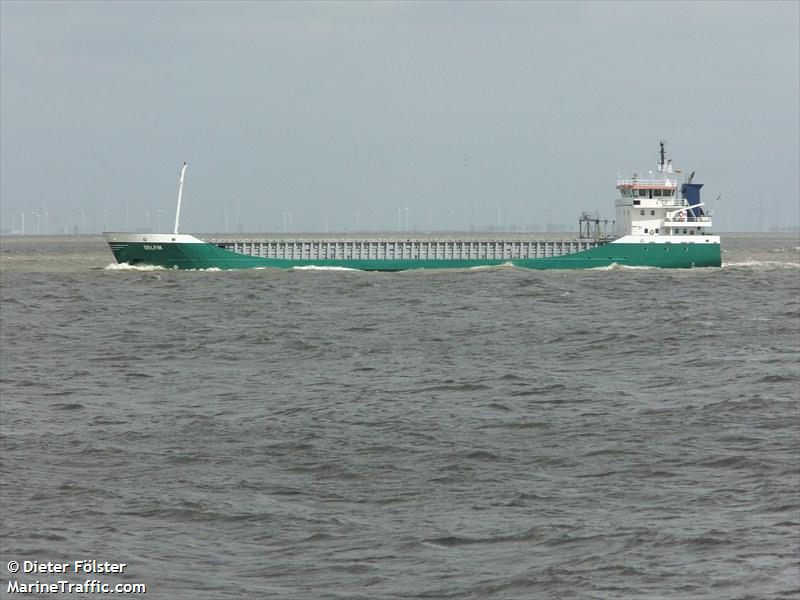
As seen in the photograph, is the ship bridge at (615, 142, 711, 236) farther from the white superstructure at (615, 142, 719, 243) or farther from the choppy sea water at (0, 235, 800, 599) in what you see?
the choppy sea water at (0, 235, 800, 599)

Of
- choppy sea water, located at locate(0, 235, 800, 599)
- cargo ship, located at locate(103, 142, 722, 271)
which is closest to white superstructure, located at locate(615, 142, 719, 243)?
cargo ship, located at locate(103, 142, 722, 271)

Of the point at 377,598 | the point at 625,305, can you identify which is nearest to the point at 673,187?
the point at 625,305

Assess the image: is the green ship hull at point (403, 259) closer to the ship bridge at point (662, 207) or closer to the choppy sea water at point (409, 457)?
the ship bridge at point (662, 207)

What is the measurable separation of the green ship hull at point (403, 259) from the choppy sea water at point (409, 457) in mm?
35130

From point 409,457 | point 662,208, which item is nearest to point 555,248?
point 662,208

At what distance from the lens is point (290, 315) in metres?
57.7

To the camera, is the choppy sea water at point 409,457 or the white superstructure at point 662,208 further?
the white superstructure at point 662,208

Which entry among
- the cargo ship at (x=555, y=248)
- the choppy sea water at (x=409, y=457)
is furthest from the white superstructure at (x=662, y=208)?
the choppy sea water at (x=409, y=457)

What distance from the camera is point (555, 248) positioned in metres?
95.7

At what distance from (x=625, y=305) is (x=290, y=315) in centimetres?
1846

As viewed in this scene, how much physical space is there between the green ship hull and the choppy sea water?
35.1 m

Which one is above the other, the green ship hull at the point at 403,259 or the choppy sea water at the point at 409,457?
the green ship hull at the point at 403,259

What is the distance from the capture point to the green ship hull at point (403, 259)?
289 ft

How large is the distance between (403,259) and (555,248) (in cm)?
1308
